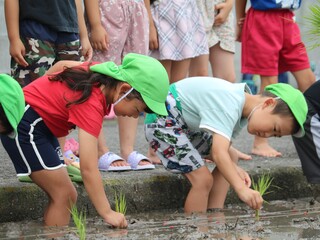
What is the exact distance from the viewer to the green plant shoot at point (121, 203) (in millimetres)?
4836

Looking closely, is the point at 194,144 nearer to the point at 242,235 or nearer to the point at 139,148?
the point at 242,235

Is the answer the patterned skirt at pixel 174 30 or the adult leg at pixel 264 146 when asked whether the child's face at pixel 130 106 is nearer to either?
the patterned skirt at pixel 174 30

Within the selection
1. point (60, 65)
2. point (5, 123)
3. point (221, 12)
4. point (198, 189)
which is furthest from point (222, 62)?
point (5, 123)

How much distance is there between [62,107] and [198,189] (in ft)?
3.23

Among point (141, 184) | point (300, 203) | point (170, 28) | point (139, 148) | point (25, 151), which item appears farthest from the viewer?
point (139, 148)

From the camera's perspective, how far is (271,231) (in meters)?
4.62

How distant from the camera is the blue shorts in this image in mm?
4750

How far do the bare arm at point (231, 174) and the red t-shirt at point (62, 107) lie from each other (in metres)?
0.63

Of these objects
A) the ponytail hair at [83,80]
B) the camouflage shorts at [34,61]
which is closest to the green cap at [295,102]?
the ponytail hair at [83,80]

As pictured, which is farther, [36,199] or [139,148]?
[139,148]

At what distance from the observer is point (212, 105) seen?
5.07 meters

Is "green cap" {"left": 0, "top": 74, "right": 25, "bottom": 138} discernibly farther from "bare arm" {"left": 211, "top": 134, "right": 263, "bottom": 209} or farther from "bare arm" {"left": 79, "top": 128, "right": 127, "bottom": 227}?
"bare arm" {"left": 211, "top": 134, "right": 263, "bottom": 209}

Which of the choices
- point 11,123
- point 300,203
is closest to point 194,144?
point 300,203

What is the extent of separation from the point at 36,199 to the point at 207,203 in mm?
1048
